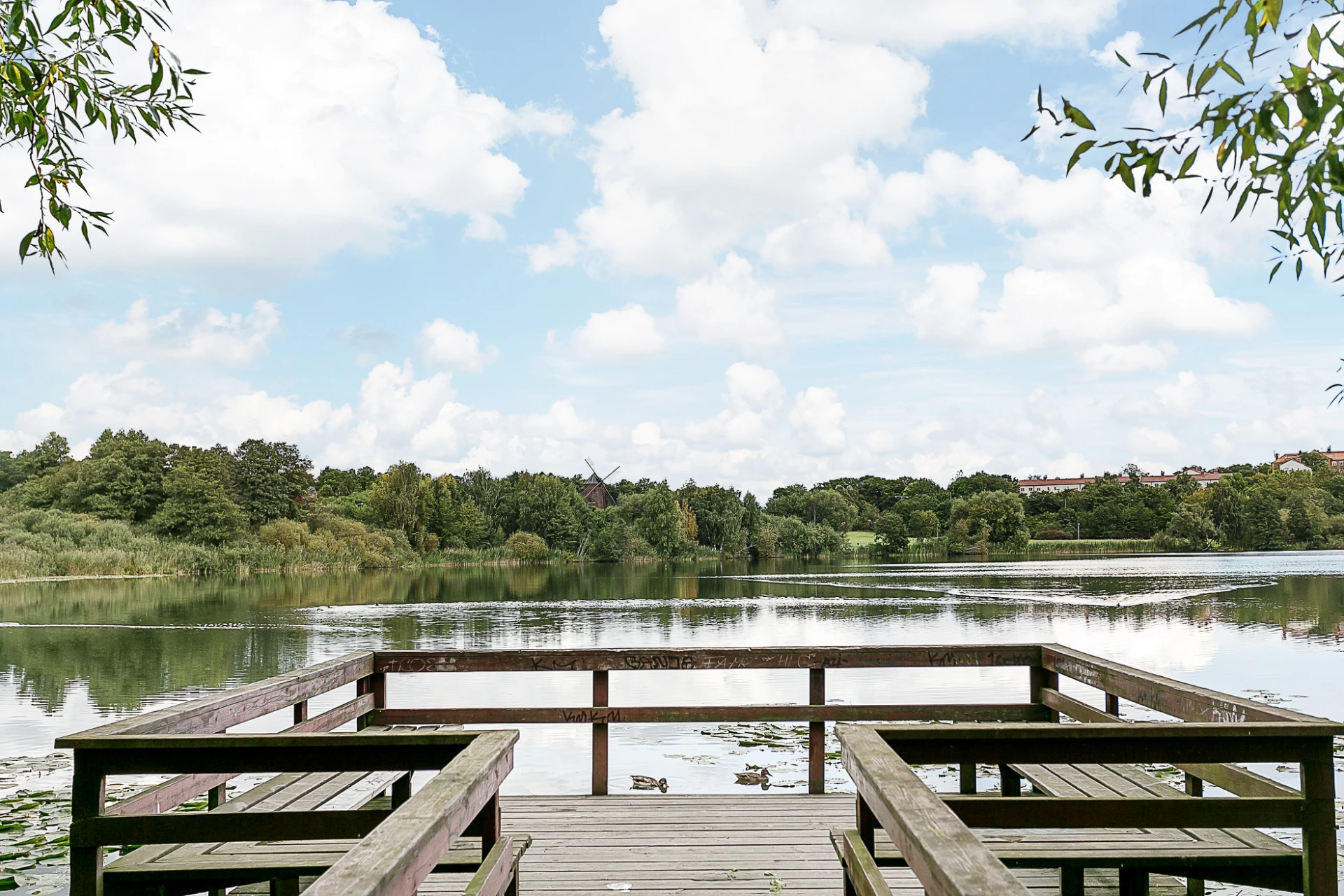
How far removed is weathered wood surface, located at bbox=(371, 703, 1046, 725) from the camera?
5254 millimetres

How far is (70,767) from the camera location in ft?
28.3

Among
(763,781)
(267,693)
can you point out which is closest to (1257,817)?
(267,693)

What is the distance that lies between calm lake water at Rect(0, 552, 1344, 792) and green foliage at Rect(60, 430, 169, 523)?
13.2m

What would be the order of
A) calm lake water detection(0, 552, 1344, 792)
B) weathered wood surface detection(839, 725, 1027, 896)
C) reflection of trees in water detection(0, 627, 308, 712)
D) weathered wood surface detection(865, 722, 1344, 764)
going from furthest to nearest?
reflection of trees in water detection(0, 627, 308, 712), calm lake water detection(0, 552, 1344, 792), weathered wood surface detection(865, 722, 1344, 764), weathered wood surface detection(839, 725, 1027, 896)

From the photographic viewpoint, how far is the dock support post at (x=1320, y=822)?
282 cm

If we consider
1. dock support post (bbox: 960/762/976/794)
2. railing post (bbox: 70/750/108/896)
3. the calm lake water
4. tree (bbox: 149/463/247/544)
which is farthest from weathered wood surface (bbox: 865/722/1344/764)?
tree (bbox: 149/463/247/544)

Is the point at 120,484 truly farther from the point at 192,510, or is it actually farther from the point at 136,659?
the point at 136,659

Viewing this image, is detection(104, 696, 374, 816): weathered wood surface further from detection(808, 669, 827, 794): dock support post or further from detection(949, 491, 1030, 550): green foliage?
detection(949, 491, 1030, 550): green foliage

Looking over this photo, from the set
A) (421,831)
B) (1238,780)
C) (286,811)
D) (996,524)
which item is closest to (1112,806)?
(1238,780)

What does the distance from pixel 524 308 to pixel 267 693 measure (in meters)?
51.1

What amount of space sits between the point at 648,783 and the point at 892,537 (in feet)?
273

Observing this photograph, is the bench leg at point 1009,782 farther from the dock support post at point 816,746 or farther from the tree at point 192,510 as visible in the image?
the tree at point 192,510

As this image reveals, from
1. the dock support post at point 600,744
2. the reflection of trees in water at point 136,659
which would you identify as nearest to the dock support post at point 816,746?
the dock support post at point 600,744

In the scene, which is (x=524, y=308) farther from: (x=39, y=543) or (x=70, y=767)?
(x=70, y=767)
